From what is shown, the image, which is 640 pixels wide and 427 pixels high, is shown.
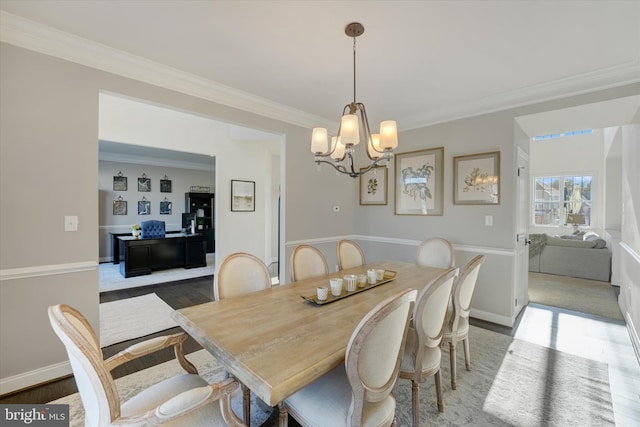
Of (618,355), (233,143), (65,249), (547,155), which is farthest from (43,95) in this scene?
(547,155)

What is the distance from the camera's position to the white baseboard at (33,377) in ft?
6.39

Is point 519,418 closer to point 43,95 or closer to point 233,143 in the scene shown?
point 43,95

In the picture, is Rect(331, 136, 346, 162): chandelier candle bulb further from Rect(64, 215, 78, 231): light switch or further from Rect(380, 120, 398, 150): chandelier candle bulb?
Rect(64, 215, 78, 231): light switch

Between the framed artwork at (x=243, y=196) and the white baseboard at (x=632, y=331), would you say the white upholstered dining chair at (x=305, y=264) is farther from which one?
the framed artwork at (x=243, y=196)

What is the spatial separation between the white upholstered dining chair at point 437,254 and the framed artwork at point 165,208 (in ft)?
24.2

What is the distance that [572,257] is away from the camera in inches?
200

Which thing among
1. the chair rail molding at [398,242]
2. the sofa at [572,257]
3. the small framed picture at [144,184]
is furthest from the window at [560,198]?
the small framed picture at [144,184]

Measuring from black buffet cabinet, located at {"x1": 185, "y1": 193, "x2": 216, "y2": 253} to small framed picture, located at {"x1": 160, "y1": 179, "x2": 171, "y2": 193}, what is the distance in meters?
0.53

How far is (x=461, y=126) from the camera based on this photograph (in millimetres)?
3494

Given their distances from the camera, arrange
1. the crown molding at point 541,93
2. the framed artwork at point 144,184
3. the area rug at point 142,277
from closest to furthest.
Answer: the crown molding at point 541,93
the area rug at point 142,277
the framed artwork at point 144,184

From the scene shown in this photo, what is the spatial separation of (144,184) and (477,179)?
801 centimetres

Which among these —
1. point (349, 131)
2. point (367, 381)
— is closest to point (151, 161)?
point (349, 131)

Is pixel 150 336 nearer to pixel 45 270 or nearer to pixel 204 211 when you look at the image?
pixel 45 270

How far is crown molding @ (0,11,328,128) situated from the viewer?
76.5 inches
